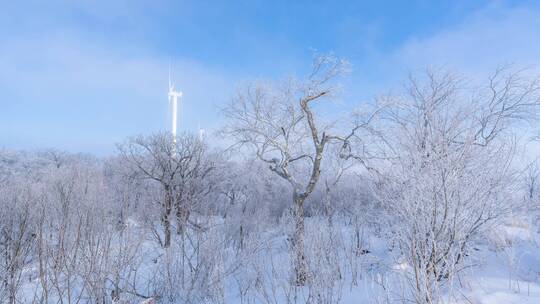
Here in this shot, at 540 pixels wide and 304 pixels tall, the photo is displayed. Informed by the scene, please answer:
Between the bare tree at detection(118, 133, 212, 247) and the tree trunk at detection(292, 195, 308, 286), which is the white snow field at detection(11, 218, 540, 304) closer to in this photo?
the tree trunk at detection(292, 195, 308, 286)

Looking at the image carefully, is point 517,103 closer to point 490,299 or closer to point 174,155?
point 490,299

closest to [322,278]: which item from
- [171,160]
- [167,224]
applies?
[167,224]

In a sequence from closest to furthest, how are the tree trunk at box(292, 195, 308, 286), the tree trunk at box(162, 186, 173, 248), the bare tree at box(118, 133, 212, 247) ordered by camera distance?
1. the tree trunk at box(292, 195, 308, 286)
2. the tree trunk at box(162, 186, 173, 248)
3. the bare tree at box(118, 133, 212, 247)

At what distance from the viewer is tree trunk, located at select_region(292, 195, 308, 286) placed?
23.2 feet

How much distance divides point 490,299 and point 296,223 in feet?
16.0

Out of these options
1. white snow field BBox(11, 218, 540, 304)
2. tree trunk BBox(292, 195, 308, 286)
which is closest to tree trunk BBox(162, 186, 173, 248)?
white snow field BBox(11, 218, 540, 304)

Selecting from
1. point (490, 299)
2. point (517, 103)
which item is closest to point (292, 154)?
point (490, 299)

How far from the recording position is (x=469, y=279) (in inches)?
299

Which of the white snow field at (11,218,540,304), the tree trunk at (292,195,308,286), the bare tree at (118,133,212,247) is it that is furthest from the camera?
the bare tree at (118,133,212,247)

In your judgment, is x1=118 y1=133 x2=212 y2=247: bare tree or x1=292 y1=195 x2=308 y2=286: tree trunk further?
x1=118 y1=133 x2=212 y2=247: bare tree

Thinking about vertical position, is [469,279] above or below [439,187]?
below

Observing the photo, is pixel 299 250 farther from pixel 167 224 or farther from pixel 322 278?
pixel 167 224

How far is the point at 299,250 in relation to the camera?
8055mm

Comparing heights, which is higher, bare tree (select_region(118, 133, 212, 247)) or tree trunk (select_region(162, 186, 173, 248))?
bare tree (select_region(118, 133, 212, 247))
